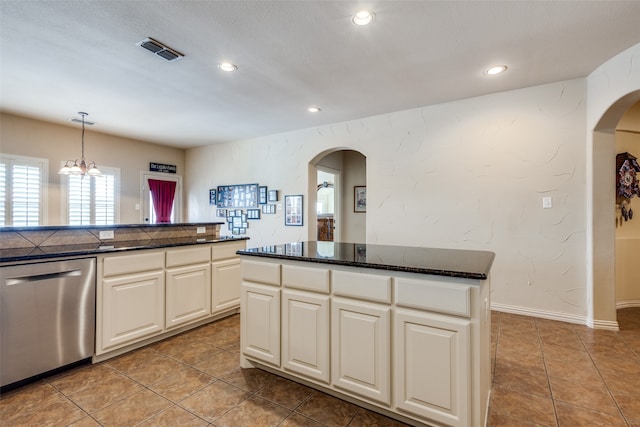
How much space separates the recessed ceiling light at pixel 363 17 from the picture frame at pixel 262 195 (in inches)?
147

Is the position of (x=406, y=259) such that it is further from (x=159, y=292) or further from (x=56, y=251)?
(x=56, y=251)

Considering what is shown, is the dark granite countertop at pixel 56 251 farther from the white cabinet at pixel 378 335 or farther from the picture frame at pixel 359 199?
the picture frame at pixel 359 199

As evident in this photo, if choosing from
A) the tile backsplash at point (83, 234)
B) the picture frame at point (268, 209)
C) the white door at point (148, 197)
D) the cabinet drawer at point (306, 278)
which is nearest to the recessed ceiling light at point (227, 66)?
the tile backsplash at point (83, 234)

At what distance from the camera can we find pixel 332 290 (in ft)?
6.10

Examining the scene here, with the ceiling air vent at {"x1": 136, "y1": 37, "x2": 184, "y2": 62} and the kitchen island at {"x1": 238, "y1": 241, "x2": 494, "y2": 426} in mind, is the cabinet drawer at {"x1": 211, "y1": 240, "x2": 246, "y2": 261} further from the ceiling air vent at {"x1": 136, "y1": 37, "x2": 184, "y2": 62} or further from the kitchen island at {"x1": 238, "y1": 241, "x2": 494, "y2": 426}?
the ceiling air vent at {"x1": 136, "y1": 37, "x2": 184, "y2": 62}

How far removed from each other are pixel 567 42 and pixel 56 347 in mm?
4675

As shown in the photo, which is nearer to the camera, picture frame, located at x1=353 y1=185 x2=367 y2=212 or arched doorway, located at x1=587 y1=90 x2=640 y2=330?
arched doorway, located at x1=587 y1=90 x2=640 y2=330

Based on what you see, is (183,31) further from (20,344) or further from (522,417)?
(522,417)

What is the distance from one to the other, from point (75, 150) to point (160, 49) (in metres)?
3.85

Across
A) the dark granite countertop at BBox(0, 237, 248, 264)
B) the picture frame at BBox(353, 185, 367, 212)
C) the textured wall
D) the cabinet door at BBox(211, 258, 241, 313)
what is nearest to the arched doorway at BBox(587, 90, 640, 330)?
the textured wall

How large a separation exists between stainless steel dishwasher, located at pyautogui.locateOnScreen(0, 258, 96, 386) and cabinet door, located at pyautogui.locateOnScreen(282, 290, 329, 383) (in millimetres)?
1582

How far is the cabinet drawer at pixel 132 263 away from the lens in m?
2.43

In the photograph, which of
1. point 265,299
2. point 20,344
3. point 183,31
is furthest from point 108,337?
point 183,31

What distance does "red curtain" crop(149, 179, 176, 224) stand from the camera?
251 inches
